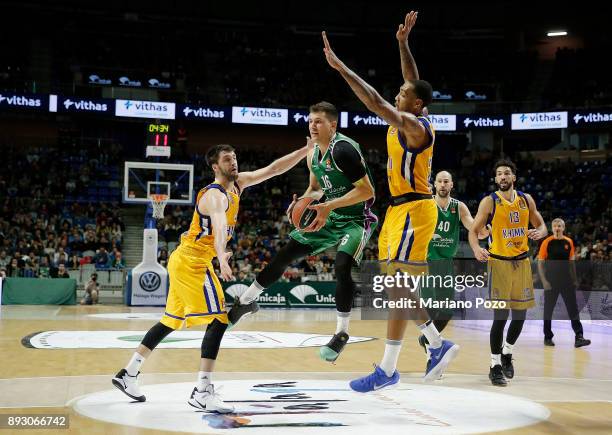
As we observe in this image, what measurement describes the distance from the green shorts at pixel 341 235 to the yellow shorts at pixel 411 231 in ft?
1.41

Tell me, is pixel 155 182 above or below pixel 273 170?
above

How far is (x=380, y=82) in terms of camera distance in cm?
3219

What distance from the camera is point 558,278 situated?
11539 mm

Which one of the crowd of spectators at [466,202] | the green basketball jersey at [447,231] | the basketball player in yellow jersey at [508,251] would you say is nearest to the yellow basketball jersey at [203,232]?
the basketball player in yellow jersey at [508,251]

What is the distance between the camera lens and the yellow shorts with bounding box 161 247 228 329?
229 inches

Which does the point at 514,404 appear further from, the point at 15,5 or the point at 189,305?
the point at 15,5

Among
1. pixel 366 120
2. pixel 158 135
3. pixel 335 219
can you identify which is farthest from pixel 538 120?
pixel 335 219

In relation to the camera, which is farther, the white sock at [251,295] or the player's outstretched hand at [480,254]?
the player's outstretched hand at [480,254]

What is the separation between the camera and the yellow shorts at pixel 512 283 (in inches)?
306

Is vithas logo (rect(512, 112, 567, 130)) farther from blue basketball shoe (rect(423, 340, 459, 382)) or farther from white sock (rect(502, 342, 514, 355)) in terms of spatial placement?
blue basketball shoe (rect(423, 340, 459, 382))

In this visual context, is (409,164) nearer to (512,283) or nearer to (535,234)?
(535,234)

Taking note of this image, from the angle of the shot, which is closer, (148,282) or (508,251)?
(508,251)

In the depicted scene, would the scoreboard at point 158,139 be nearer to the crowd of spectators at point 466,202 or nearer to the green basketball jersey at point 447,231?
the crowd of spectators at point 466,202

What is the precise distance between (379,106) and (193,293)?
2.14m
